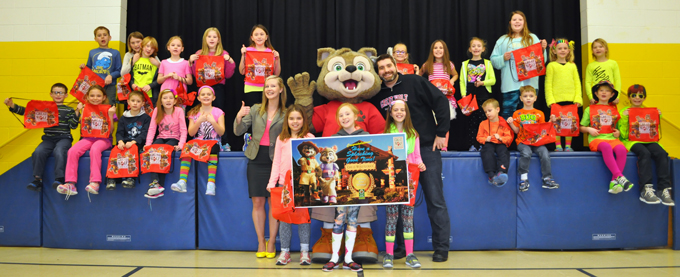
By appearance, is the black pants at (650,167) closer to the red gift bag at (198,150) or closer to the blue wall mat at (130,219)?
the red gift bag at (198,150)

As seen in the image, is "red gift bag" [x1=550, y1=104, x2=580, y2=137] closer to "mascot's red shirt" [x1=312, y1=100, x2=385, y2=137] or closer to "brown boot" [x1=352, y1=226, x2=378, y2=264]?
"mascot's red shirt" [x1=312, y1=100, x2=385, y2=137]

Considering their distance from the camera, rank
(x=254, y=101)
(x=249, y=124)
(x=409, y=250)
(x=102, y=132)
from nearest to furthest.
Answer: (x=409, y=250)
(x=249, y=124)
(x=102, y=132)
(x=254, y=101)

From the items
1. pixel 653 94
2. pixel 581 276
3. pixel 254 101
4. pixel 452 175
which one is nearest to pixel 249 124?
pixel 254 101

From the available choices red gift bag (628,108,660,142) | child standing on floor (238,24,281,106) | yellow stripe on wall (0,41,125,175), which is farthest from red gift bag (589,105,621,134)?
yellow stripe on wall (0,41,125,175)

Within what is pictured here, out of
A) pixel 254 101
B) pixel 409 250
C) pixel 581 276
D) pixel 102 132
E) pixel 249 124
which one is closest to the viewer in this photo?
pixel 581 276

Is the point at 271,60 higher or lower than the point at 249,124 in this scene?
higher

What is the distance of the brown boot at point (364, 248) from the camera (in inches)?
143

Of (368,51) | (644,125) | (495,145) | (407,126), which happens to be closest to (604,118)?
(644,125)

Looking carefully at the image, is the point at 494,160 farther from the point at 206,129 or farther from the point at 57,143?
the point at 57,143

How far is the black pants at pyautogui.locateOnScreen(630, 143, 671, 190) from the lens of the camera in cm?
416

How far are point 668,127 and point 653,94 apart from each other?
1.51ft

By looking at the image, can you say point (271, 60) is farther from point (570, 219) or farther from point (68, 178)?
point (570, 219)

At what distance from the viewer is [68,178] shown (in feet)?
13.9

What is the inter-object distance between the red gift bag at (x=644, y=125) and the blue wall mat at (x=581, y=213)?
0.43 m
